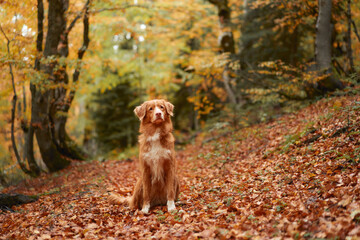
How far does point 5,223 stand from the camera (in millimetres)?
5297

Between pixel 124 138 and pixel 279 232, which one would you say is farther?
pixel 124 138

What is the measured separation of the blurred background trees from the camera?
9.95 meters

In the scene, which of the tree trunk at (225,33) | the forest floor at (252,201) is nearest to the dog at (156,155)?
the forest floor at (252,201)

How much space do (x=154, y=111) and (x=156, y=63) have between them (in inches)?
647

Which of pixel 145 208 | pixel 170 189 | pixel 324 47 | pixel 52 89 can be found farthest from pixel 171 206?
pixel 52 89

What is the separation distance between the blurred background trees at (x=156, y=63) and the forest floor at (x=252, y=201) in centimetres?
281

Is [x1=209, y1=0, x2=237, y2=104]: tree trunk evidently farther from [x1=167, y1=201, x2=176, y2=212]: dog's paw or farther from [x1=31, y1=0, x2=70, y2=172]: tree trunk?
[x1=167, y1=201, x2=176, y2=212]: dog's paw

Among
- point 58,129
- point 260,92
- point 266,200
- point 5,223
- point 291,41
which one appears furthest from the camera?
point 291,41

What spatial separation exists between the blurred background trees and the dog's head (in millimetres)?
5065

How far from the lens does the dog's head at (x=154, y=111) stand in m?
5.19

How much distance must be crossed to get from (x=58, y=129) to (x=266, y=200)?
467 inches

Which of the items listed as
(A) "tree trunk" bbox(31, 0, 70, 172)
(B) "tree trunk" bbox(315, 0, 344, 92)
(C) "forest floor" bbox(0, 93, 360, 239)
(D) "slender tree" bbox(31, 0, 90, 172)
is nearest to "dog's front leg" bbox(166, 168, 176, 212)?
(C) "forest floor" bbox(0, 93, 360, 239)

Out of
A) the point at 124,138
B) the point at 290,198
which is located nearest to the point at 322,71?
the point at 290,198

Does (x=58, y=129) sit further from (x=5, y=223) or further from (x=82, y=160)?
(x=5, y=223)
